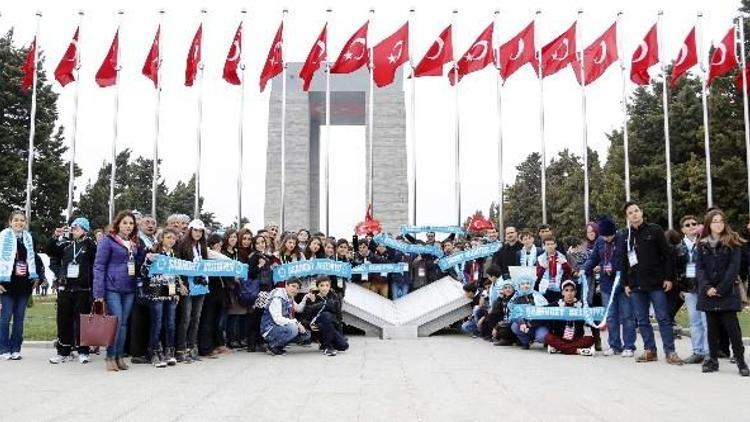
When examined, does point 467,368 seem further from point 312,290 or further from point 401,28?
point 401,28

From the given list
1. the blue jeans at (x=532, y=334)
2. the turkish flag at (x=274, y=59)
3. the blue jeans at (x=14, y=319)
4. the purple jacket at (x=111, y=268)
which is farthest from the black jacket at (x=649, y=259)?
the turkish flag at (x=274, y=59)

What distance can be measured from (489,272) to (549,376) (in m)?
3.88

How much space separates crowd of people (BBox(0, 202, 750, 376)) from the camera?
7.27 metres

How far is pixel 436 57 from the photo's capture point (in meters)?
18.1

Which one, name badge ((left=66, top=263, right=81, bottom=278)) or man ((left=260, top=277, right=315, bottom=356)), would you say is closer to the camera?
name badge ((left=66, top=263, right=81, bottom=278))

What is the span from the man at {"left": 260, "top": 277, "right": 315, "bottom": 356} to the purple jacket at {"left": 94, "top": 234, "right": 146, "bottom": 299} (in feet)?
6.39

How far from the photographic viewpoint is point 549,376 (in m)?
6.73

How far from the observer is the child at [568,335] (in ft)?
28.9

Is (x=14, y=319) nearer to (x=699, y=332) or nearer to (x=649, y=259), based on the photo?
(x=649, y=259)

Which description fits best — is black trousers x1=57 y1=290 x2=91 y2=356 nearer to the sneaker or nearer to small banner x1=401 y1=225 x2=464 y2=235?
the sneaker

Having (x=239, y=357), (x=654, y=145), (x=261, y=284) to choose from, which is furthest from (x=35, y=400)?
(x=654, y=145)

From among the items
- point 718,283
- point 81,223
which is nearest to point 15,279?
point 81,223

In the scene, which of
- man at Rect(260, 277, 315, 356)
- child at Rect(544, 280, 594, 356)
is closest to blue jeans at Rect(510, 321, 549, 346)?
child at Rect(544, 280, 594, 356)

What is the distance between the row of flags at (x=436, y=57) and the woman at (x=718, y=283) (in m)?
11.5
